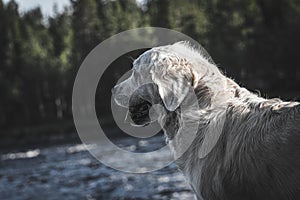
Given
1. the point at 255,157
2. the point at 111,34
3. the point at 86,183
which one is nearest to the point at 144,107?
the point at 255,157

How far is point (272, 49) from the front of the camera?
6538 cm

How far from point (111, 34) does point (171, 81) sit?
67.6 m

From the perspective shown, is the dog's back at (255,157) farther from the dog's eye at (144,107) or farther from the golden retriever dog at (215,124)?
the dog's eye at (144,107)

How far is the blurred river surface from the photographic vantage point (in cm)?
1565

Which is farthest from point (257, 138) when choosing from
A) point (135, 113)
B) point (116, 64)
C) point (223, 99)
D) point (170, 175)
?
point (116, 64)

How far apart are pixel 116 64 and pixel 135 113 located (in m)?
52.5

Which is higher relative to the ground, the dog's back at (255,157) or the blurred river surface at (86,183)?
the dog's back at (255,157)

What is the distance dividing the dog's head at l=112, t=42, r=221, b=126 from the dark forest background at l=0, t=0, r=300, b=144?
53.2m

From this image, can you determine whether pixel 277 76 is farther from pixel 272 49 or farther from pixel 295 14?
pixel 295 14

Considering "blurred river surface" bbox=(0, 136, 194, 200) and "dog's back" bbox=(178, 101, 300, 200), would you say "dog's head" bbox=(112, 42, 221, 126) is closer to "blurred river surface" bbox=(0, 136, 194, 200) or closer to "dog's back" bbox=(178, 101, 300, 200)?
"dog's back" bbox=(178, 101, 300, 200)

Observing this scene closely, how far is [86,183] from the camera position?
18.8 meters

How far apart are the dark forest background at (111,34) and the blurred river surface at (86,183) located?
35307 millimetres

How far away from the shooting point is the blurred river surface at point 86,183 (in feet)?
51.3

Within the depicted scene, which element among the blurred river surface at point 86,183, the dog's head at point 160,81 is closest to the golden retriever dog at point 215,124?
the dog's head at point 160,81
